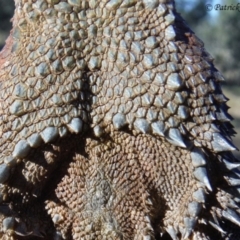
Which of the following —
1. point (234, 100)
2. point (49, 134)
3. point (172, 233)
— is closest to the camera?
point (49, 134)

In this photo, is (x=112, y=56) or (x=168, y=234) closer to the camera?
(x=112, y=56)

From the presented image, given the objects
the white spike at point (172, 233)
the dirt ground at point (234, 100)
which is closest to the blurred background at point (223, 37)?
the dirt ground at point (234, 100)

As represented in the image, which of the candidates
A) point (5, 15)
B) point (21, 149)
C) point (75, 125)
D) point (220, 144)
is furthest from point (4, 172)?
point (5, 15)

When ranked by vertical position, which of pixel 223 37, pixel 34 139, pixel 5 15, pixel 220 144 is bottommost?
pixel 34 139

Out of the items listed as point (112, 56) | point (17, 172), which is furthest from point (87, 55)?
point (17, 172)

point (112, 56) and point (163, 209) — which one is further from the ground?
point (112, 56)

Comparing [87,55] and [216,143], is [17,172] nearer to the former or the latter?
[87,55]

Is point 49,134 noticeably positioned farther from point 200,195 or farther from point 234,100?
point 234,100

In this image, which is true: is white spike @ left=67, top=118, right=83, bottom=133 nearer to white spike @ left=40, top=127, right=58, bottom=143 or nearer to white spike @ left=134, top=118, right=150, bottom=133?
white spike @ left=40, top=127, right=58, bottom=143
